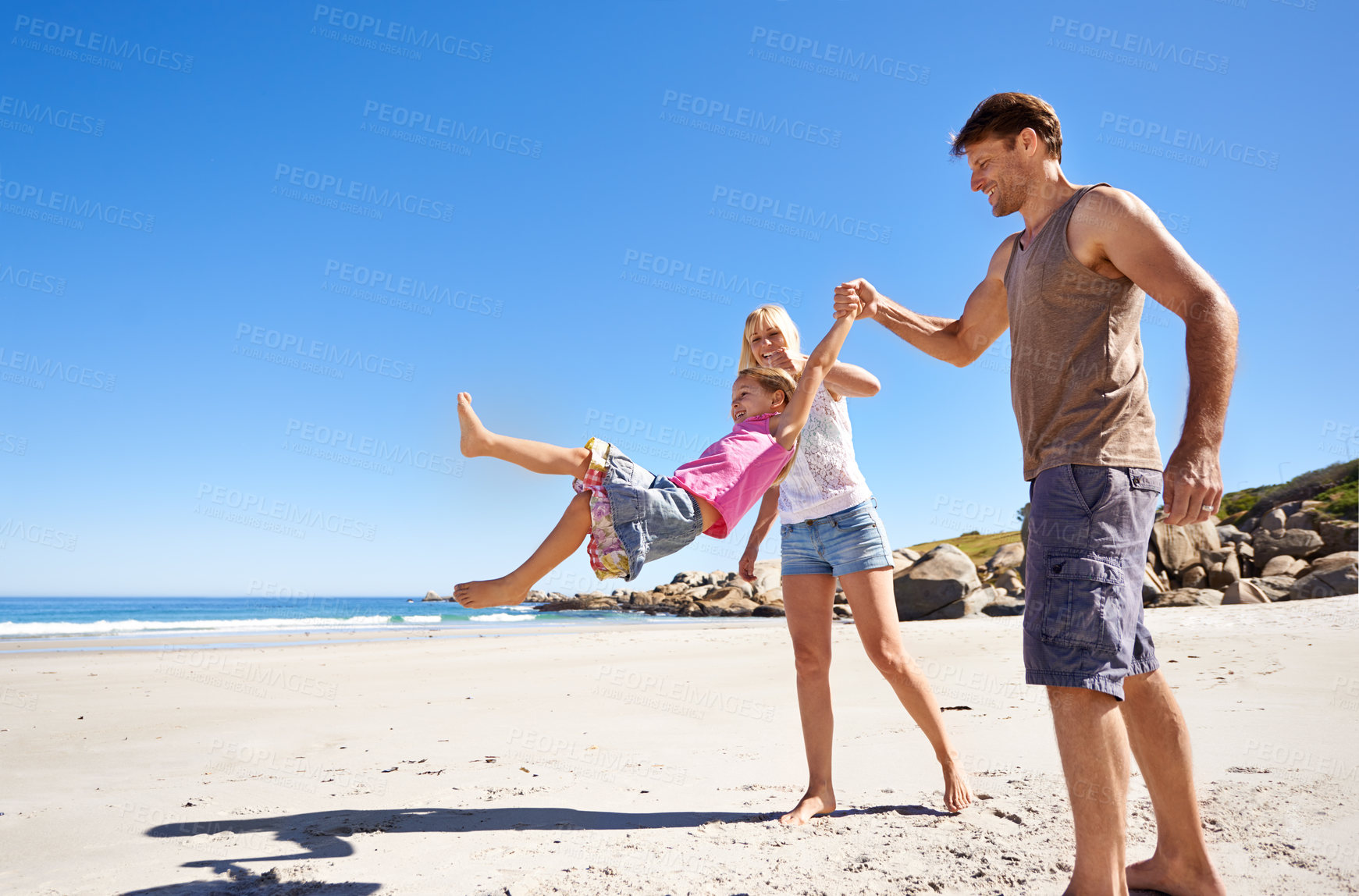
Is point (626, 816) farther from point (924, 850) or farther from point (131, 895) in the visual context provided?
point (131, 895)

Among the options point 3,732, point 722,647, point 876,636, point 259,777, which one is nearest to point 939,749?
point 876,636

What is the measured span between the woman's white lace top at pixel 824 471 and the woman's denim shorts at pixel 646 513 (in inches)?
21.6

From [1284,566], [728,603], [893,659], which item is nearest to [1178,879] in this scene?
[893,659]

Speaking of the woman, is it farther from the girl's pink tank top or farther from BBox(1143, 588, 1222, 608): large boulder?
BBox(1143, 588, 1222, 608): large boulder

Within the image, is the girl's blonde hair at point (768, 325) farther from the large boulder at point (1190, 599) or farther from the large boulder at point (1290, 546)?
the large boulder at point (1290, 546)

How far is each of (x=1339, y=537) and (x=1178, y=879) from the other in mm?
18593

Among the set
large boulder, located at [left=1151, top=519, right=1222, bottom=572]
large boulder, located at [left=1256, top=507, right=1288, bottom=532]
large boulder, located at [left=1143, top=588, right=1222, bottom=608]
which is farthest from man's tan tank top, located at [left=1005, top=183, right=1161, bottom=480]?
large boulder, located at [left=1256, top=507, right=1288, bottom=532]

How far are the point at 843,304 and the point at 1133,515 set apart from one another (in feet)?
4.27

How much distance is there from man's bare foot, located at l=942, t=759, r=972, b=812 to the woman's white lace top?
43.4 inches

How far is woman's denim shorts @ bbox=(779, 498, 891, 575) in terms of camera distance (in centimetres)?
324

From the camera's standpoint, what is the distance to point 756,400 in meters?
3.60

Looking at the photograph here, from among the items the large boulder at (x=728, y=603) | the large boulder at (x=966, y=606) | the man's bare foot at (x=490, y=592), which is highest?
the man's bare foot at (x=490, y=592)

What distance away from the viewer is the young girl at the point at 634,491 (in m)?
2.96

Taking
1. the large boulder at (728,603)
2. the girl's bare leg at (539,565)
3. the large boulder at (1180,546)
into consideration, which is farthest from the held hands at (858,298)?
the large boulder at (728,603)
